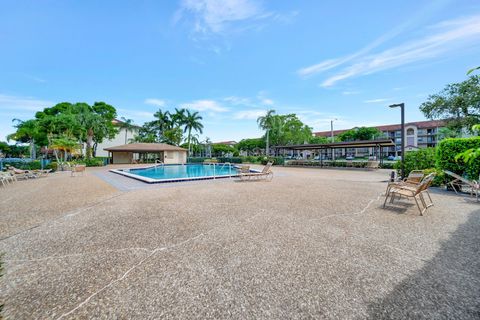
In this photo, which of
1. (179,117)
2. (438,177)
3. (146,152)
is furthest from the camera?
(179,117)

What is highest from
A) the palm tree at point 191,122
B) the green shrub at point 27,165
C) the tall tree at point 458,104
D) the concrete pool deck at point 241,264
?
the palm tree at point 191,122

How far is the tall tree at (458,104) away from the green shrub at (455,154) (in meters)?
13.2

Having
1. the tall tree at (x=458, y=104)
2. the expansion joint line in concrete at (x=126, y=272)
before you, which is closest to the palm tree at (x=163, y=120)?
the tall tree at (x=458, y=104)

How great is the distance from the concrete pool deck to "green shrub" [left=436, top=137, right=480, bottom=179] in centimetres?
420

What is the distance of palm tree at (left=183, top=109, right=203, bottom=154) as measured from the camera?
43625 millimetres

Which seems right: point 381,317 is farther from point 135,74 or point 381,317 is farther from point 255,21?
point 135,74

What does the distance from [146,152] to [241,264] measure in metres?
34.7

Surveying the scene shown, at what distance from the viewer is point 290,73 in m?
17.3

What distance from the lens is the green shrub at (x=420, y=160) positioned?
10.0 metres

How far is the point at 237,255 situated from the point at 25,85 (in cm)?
3769

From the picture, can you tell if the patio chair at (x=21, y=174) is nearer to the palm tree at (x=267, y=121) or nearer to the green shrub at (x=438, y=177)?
the green shrub at (x=438, y=177)

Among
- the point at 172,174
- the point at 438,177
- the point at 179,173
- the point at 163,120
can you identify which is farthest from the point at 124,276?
the point at 163,120

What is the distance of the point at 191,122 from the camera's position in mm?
43719

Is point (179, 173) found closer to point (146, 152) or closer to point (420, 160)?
point (146, 152)
